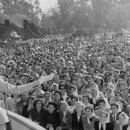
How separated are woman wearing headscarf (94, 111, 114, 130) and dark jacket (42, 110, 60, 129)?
0.91 meters

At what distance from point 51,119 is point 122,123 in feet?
4.99

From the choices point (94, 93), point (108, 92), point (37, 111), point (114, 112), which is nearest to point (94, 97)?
point (94, 93)

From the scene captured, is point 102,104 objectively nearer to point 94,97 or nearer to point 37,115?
point 94,97

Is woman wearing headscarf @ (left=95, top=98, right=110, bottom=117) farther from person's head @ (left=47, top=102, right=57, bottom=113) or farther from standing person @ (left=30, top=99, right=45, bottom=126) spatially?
standing person @ (left=30, top=99, right=45, bottom=126)

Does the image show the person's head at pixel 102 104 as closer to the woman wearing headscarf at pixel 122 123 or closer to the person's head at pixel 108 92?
the woman wearing headscarf at pixel 122 123

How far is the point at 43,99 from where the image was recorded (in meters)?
7.92

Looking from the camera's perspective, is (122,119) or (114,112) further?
(114,112)

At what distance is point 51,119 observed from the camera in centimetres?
708

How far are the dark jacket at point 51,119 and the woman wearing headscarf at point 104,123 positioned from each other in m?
0.91

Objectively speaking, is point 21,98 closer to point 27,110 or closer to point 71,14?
point 27,110

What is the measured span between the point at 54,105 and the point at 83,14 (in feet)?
227

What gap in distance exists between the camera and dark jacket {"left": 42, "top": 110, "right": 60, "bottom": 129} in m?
7.07

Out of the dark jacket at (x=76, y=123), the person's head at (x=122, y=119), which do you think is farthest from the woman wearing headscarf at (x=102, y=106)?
the person's head at (x=122, y=119)

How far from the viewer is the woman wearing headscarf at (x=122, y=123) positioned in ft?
20.8
